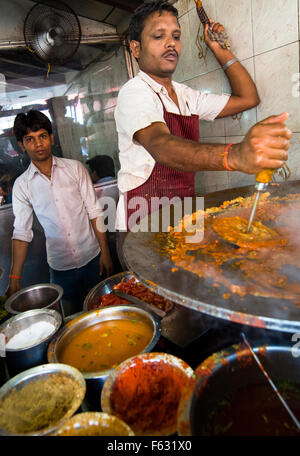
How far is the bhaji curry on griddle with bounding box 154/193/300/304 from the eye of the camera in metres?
1.12

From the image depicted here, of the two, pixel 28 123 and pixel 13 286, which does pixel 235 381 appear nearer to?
pixel 13 286

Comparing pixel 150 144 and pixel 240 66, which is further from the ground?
pixel 240 66

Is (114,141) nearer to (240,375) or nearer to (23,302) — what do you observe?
(23,302)

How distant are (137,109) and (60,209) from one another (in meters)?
1.74

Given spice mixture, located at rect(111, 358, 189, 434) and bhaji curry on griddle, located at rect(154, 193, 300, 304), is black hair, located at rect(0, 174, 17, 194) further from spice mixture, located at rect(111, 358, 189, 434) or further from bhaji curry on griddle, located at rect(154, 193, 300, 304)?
spice mixture, located at rect(111, 358, 189, 434)

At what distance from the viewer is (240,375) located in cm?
108

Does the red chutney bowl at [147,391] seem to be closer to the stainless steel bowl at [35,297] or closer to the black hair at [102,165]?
the stainless steel bowl at [35,297]

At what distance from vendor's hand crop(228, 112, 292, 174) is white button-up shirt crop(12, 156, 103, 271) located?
2492 mm

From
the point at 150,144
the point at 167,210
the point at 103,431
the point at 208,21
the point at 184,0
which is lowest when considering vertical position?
the point at 103,431

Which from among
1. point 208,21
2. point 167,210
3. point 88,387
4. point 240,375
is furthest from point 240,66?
point 88,387

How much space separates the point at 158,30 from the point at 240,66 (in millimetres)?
810

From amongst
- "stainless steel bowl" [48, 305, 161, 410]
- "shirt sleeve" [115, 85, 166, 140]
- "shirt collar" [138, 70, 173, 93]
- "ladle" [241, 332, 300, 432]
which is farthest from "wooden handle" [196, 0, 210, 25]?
"ladle" [241, 332, 300, 432]

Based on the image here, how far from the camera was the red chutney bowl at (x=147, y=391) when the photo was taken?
1.02 meters

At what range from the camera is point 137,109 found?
196 centimetres
